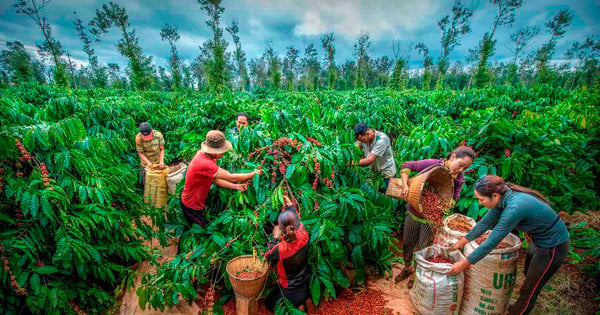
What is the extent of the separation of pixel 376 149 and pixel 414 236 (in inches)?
42.1

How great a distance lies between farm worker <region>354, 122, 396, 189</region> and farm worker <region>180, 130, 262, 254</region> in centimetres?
116

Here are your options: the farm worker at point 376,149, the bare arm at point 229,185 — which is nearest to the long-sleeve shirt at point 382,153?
the farm worker at point 376,149

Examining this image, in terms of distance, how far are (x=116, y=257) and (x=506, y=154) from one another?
4.73 metres

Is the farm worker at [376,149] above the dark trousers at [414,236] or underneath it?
above

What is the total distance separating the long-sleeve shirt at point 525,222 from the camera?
175 centimetres

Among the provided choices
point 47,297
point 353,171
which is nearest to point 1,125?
point 47,297

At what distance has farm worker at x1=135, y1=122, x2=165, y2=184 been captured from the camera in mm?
3771

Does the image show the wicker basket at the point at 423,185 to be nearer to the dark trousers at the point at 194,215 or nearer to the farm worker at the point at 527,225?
the farm worker at the point at 527,225

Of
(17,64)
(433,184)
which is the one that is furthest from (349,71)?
(433,184)

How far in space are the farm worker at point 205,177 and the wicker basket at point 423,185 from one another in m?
1.41

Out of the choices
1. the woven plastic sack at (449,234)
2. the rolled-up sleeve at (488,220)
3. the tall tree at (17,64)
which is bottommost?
the woven plastic sack at (449,234)

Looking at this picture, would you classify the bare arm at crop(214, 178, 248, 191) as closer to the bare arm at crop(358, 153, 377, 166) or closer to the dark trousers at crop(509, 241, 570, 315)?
the bare arm at crop(358, 153, 377, 166)

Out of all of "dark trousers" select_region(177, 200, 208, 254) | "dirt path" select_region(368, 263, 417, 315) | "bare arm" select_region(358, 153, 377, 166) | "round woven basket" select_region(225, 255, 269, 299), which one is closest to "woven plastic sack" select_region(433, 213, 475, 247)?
"dirt path" select_region(368, 263, 417, 315)

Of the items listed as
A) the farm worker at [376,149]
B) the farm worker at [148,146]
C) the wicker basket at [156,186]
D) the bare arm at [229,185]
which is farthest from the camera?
the farm worker at [148,146]
